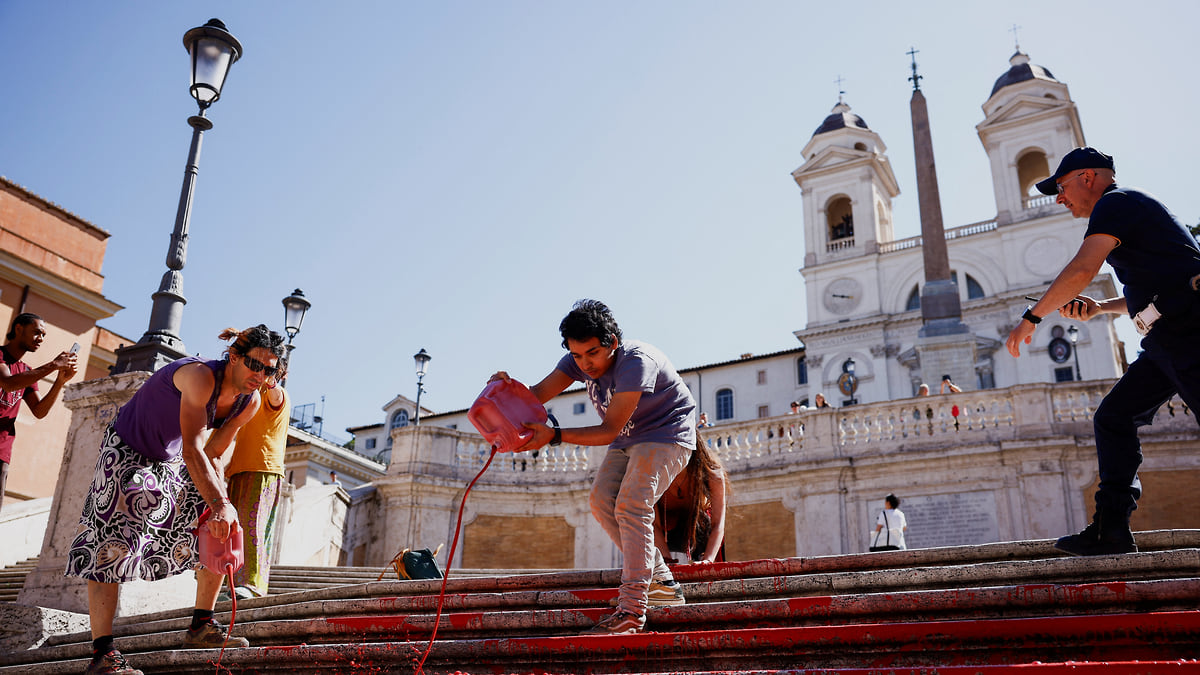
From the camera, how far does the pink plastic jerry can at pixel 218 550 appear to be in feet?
14.7

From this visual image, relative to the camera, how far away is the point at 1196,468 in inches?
576

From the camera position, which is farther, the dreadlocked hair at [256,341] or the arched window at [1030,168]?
the arched window at [1030,168]

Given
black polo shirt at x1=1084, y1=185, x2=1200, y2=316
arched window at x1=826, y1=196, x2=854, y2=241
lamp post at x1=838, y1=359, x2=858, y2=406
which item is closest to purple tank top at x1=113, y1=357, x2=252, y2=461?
black polo shirt at x1=1084, y1=185, x2=1200, y2=316

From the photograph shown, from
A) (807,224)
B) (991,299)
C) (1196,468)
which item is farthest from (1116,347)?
(1196,468)

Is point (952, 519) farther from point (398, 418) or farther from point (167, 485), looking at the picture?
point (398, 418)

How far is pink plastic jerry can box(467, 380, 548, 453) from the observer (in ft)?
14.2

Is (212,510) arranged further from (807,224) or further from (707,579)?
(807,224)

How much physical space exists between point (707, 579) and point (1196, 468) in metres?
13.0

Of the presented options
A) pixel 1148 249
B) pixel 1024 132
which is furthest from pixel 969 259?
pixel 1148 249

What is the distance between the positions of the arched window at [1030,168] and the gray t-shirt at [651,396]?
151 ft

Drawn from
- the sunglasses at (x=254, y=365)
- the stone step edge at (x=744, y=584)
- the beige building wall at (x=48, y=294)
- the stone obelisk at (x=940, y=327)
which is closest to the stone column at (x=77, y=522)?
the stone step edge at (x=744, y=584)

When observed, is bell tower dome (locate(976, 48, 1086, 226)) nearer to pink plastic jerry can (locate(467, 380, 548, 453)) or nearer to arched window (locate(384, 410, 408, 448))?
arched window (locate(384, 410, 408, 448))

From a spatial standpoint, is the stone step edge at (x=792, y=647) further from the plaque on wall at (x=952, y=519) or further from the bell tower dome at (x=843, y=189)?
the bell tower dome at (x=843, y=189)

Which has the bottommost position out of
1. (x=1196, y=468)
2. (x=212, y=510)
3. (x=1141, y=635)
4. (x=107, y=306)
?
(x=1141, y=635)
